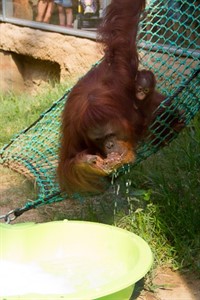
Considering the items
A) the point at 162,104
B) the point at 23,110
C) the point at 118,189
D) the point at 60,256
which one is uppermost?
the point at 162,104

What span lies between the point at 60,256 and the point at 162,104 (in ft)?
2.23

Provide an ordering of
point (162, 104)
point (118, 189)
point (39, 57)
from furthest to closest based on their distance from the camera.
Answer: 1. point (39, 57)
2. point (118, 189)
3. point (162, 104)

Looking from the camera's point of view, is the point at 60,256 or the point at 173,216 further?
the point at 173,216

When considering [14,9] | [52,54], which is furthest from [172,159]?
[14,9]

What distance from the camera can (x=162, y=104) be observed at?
2.50 m

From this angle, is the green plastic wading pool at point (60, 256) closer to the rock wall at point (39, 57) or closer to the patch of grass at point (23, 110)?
Result: the patch of grass at point (23, 110)

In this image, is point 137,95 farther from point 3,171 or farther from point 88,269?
point 3,171

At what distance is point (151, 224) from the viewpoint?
108 inches

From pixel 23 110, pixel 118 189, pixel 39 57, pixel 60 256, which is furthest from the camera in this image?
pixel 39 57

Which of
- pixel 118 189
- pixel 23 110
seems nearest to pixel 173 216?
pixel 118 189

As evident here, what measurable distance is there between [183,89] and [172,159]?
0.78 m

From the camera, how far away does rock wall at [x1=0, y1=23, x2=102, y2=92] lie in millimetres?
5039

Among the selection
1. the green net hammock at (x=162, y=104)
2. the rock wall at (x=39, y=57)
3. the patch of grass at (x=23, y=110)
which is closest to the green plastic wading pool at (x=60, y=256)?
the green net hammock at (x=162, y=104)

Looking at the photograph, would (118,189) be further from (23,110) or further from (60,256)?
(23,110)
